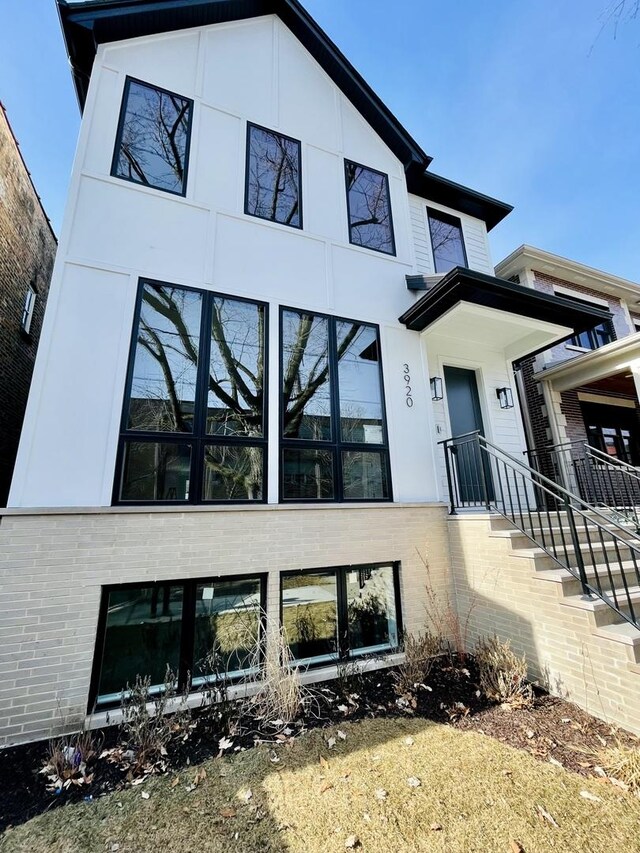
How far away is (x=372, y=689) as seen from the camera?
430 centimetres

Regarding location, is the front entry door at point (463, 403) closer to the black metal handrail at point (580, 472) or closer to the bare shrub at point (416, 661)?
the black metal handrail at point (580, 472)

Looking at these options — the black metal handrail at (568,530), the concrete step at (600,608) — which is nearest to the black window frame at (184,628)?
the black metal handrail at (568,530)

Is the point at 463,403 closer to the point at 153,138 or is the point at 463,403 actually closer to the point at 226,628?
the point at 226,628

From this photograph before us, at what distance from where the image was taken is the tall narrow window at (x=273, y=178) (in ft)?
19.7

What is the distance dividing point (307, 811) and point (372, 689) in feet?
6.05

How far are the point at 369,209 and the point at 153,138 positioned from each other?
368 centimetres

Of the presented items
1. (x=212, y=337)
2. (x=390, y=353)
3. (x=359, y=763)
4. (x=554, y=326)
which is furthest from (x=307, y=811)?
(x=554, y=326)

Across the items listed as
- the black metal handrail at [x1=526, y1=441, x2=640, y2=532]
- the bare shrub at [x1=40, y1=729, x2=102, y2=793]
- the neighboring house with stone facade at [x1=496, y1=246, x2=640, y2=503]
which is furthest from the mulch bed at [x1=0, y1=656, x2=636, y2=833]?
the neighboring house with stone facade at [x1=496, y1=246, x2=640, y2=503]

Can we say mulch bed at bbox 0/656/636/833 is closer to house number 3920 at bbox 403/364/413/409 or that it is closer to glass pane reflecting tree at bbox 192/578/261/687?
glass pane reflecting tree at bbox 192/578/261/687

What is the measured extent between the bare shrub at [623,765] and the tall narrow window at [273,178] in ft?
23.6

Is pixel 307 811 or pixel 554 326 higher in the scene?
pixel 554 326

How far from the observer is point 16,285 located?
7.55 meters

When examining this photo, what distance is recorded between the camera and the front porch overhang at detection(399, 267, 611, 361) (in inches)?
219

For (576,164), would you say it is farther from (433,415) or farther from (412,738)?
(412,738)
